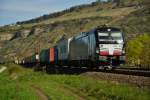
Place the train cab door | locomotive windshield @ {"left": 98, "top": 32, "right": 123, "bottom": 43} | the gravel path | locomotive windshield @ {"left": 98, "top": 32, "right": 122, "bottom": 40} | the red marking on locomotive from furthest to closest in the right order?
the train cab door
locomotive windshield @ {"left": 98, "top": 32, "right": 122, "bottom": 40}
locomotive windshield @ {"left": 98, "top": 32, "right": 123, "bottom": 43}
the red marking on locomotive
the gravel path

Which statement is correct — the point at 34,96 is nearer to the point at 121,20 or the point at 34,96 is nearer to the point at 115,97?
the point at 115,97

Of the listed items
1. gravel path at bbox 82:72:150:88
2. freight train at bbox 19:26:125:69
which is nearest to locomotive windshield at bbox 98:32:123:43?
freight train at bbox 19:26:125:69

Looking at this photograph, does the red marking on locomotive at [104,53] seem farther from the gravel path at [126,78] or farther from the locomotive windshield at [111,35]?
the gravel path at [126,78]

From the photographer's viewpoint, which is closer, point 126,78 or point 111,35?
point 126,78

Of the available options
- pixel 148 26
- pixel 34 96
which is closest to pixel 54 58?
pixel 34 96

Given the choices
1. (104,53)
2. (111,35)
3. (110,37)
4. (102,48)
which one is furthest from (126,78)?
Result: (111,35)

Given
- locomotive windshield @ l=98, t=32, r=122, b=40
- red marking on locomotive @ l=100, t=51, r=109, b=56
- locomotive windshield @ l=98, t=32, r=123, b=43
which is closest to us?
red marking on locomotive @ l=100, t=51, r=109, b=56

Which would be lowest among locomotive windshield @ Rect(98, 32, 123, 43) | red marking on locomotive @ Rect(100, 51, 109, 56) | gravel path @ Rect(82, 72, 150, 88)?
gravel path @ Rect(82, 72, 150, 88)

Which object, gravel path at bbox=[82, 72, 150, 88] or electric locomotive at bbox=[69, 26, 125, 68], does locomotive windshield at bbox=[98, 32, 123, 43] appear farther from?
gravel path at bbox=[82, 72, 150, 88]

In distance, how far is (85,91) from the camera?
28.0 m

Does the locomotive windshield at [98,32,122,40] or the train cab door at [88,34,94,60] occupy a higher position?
the locomotive windshield at [98,32,122,40]

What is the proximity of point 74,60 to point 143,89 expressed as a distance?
92.9 feet

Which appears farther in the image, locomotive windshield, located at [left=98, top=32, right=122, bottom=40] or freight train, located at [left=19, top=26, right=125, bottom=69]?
locomotive windshield, located at [left=98, top=32, right=122, bottom=40]

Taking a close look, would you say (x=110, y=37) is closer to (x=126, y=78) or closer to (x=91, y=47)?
(x=91, y=47)
